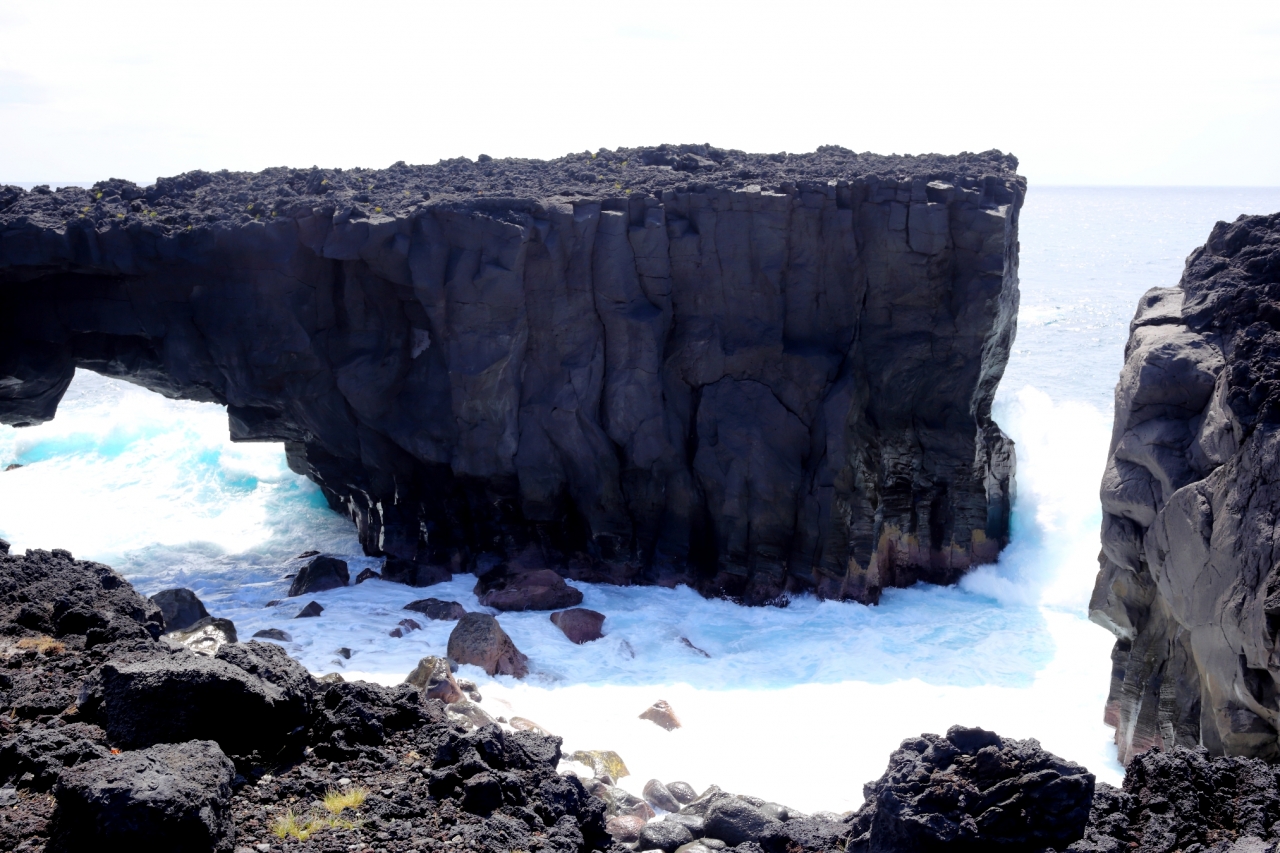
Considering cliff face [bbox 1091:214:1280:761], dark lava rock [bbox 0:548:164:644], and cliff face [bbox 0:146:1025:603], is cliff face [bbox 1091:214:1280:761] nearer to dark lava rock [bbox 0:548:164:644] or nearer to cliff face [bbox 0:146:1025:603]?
cliff face [bbox 0:146:1025:603]

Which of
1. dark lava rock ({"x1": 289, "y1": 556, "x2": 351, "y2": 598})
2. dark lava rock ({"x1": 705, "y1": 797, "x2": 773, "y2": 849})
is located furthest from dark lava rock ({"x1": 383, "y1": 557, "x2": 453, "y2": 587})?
dark lava rock ({"x1": 705, "y1": 797, "x2": 773, "y2": 849})

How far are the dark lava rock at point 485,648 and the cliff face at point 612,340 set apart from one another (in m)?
4.19

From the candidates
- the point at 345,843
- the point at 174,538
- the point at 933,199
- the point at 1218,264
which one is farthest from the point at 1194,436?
the point at 174,538

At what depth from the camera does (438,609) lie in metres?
18.4

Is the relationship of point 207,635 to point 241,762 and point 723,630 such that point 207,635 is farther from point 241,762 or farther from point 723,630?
point 723,630

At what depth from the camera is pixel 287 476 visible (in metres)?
29.0

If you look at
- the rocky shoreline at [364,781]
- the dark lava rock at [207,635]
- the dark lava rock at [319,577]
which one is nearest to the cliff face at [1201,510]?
the rocky shoreline at [364,781]

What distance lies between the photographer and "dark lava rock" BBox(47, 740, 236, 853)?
615 centimetres

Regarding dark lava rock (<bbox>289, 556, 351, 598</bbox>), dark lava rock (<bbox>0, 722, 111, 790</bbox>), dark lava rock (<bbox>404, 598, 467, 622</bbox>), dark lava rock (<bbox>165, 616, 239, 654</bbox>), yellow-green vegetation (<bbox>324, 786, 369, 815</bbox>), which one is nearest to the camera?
dark lava rock (<bbox>0, 722, 111, 790</bbox>)

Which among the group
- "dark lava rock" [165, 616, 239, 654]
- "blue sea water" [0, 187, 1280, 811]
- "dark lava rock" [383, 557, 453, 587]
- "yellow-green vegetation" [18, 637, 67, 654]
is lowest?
"blue sea water" [0, 187, 1280, 811]

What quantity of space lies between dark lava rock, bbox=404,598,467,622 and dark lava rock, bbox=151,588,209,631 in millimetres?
3586

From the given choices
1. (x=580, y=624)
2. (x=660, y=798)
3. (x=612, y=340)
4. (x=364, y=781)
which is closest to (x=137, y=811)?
(x=364, y=781)

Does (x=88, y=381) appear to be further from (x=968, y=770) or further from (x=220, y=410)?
(x=968, y=770)

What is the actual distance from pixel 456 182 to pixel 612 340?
5.26m
